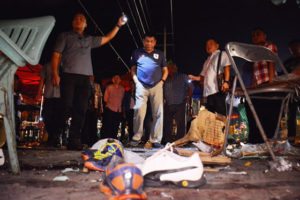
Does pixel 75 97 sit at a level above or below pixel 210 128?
above

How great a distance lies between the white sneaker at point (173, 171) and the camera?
6.55ft

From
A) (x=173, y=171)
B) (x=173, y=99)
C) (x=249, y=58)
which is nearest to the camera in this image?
(x=173, y=171)

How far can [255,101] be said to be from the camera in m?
4.94

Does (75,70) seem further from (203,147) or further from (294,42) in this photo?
(294,42)

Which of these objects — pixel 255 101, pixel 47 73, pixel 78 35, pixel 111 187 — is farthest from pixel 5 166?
pixel 255 101

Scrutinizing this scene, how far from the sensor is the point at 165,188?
2.01m

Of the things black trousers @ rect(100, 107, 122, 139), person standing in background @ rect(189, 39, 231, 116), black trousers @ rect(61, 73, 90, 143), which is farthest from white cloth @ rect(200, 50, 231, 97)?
black trousers @ rect(100, 107, 122, 139)

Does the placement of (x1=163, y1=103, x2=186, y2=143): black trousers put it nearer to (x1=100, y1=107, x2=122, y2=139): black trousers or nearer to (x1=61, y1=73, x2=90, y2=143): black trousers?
(x1=100, y1=107, x2=122, y2=139): black trousers

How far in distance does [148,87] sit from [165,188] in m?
3.49

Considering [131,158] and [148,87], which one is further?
[148,87]

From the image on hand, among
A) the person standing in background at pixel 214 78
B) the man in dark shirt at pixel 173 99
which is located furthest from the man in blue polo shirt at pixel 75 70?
the man in dark shirt at pixel 173 99

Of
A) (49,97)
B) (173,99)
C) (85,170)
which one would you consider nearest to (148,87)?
(173,99)

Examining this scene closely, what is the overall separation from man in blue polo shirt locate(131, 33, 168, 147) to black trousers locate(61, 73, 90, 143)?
42.6 inches

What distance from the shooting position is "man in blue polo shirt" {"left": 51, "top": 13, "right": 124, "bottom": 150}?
451 centimetres
